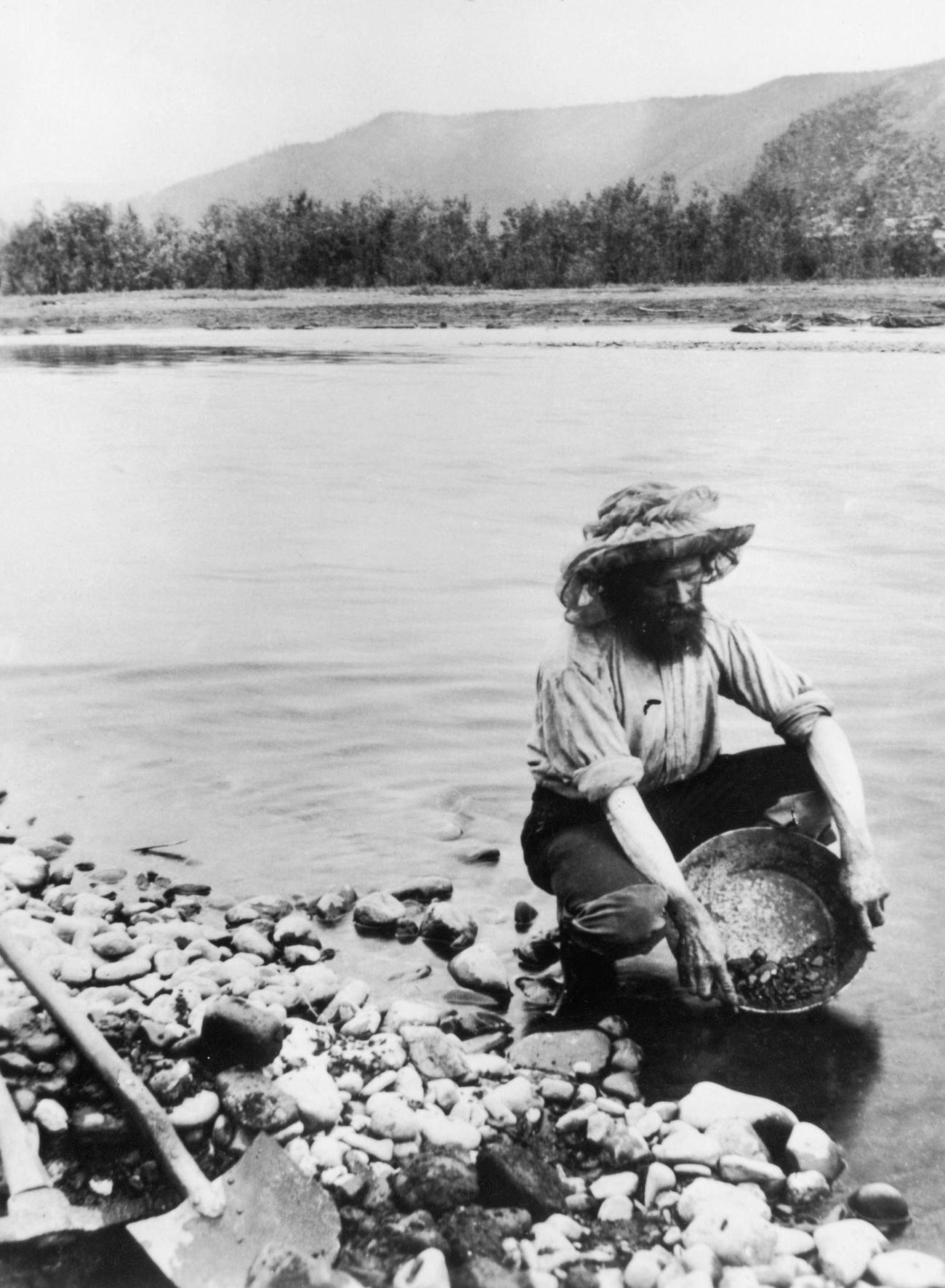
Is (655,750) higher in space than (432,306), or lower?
lower

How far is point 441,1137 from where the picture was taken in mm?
2904

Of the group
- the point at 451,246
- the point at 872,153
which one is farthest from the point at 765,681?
the point at 451,246

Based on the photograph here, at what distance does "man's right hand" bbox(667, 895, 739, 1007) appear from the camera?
3256 millimetres

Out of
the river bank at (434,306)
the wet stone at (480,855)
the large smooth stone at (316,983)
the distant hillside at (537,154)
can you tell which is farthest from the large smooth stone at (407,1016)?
the river bank at (434,306)

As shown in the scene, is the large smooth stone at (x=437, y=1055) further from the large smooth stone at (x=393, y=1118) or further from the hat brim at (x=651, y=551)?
the hat brim at (x=651, y=551)

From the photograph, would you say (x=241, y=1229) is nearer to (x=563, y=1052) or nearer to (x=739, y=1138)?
(x=563, y=1052)

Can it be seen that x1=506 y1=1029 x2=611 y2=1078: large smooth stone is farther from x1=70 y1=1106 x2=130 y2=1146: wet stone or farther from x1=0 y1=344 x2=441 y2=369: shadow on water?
x1=0 y1=344 x2=441 y2=369: shadow on water

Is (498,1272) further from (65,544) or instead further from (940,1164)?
(65,544)

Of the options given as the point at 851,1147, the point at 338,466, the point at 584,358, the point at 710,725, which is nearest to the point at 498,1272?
the point at 851,1147

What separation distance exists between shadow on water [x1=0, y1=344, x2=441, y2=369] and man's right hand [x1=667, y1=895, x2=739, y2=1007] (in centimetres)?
1926

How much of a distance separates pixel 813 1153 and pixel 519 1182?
64cm

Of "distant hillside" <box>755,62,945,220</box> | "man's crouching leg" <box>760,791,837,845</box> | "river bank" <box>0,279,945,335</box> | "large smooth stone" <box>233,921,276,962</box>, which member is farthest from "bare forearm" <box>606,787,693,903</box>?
"river bank" <box>0,279,945,335</box>

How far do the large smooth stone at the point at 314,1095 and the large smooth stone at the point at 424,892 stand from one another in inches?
47.7

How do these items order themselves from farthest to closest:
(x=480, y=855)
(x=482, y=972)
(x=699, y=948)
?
(x=480, y=855) < (x=482, y=972) < (x=699, y=948)
